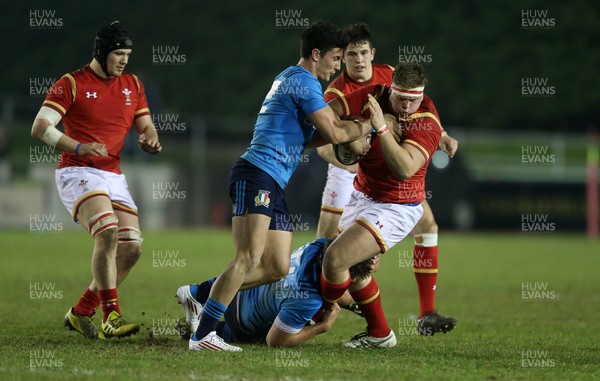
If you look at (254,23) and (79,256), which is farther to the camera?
(254,23)

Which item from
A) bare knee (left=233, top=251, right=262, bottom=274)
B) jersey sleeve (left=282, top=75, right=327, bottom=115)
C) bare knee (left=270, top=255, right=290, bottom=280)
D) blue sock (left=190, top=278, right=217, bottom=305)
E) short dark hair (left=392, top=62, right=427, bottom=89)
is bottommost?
blue sock (left=190, top=278, right=217, bottom=305)

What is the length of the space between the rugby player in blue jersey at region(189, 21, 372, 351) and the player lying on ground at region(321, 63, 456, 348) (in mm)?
315

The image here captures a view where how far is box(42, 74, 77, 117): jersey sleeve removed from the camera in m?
8.01

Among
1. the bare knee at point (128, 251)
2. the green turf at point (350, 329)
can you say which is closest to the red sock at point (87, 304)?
the green turf at point (350, 329)

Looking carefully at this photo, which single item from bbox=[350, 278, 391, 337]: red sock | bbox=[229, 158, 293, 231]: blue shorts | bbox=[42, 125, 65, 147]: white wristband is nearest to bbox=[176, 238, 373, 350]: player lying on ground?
bbox=[350, 278, 391, 337]: red sock

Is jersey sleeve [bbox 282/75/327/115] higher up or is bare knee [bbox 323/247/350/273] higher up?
jersey sleeve [bbox 282/75/327/115]

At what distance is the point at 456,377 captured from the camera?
6.05m

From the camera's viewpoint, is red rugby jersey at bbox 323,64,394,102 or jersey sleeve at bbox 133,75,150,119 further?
red rugby jersey at bbox 323,64,394,102

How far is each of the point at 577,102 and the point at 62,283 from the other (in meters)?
29.8

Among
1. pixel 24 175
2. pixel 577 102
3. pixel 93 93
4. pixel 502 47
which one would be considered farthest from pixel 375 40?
pixel 93 93

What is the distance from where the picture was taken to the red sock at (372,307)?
749 centimetres

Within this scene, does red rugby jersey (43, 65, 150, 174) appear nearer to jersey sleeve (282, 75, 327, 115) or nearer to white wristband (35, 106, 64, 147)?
white wristband (35, 106, 64, 147)

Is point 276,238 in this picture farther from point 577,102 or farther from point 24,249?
point 577,102

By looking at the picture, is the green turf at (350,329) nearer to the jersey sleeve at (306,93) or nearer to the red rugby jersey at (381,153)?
the red rugby jersey at (381,153)
